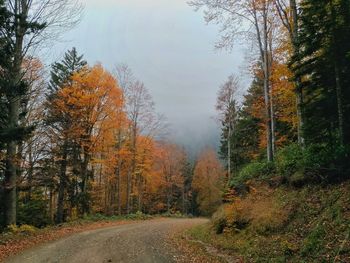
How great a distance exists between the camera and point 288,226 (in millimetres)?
10469

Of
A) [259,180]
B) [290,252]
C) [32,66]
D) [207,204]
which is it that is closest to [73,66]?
[32,66]

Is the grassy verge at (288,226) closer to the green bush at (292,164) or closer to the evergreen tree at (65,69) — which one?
the green bush at (292,164)

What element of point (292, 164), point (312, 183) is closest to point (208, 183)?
point (292, 164)

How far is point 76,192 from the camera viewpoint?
1115 inches

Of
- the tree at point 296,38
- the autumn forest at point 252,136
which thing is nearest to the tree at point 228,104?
the autumn forest at point 252,136

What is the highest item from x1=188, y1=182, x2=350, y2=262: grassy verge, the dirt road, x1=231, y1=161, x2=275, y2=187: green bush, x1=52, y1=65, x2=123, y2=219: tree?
x1=52, y1=65, x2=123, y2=219: tree

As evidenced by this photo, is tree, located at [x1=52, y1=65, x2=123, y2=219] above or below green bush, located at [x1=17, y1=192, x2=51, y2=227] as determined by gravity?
above

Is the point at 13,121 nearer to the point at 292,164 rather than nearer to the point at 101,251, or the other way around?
the point at 101,251

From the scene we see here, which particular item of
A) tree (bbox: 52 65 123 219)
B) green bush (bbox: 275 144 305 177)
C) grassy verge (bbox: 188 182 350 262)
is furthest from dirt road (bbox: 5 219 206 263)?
tree (bbox: 52 65 123 219)

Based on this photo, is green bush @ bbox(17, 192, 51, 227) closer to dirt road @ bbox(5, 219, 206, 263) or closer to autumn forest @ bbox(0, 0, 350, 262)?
autumn forest @ bbox(0, 0, 350, 262)

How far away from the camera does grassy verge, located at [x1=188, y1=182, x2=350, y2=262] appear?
7832mm

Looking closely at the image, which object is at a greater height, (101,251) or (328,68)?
(328,68)

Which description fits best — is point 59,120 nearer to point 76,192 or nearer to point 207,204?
point 76,192

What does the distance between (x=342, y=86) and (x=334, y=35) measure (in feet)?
5.17
